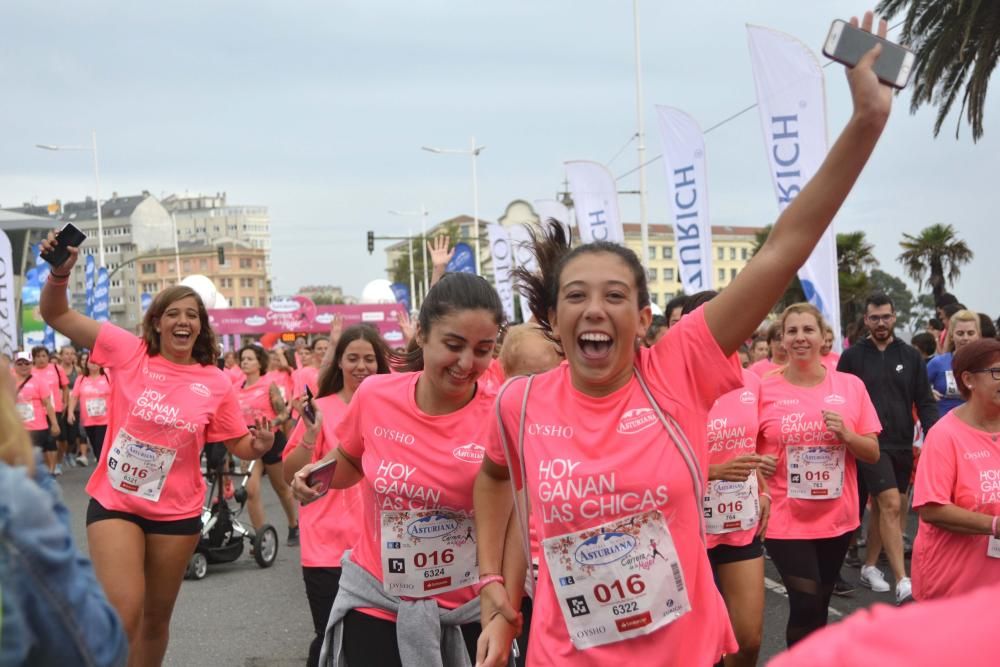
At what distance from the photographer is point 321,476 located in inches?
153

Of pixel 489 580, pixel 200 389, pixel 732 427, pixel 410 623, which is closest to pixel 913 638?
pixel 489 580

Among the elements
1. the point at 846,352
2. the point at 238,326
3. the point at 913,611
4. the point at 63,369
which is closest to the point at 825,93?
the point at 846,352

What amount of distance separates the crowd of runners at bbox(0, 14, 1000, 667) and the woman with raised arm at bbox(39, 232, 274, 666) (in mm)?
13

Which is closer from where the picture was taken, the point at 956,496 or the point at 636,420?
the point at 636,420

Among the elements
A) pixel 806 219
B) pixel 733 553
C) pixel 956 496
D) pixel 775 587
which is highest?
pixel 806 219

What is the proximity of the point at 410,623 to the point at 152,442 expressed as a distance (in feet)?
7.87

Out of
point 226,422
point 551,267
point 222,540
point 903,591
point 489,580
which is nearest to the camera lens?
point 489,580

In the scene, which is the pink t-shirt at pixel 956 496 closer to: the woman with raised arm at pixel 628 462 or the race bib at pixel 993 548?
the race bib at pixel 993 548

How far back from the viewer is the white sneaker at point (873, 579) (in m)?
8.46

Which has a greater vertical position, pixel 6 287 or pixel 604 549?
pixel 6 287

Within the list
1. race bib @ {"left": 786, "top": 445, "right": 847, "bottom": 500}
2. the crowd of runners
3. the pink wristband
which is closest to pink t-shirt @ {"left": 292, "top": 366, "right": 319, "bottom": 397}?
the crowd of runners

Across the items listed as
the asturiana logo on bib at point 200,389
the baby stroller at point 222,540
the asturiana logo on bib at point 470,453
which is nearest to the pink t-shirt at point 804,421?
the asturiana logo on bib at point 470,453

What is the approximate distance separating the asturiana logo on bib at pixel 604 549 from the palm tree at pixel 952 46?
14.5 meters

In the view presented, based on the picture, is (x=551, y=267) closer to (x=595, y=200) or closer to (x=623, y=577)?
(x=623, y=577)
